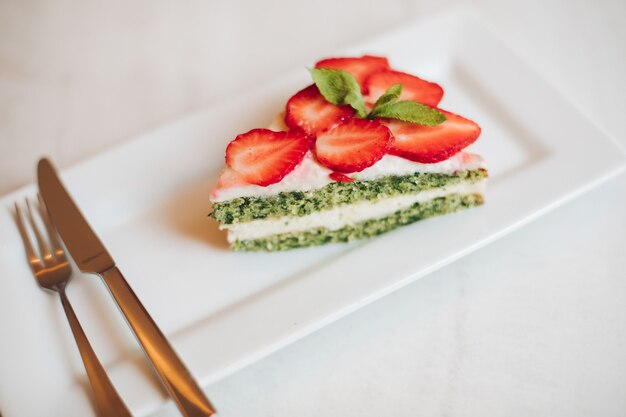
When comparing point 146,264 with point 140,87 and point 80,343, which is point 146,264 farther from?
point 140,87

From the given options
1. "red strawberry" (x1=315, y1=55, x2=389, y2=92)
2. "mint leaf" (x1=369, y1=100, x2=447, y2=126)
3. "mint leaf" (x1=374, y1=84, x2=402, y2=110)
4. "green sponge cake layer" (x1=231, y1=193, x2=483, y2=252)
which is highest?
"red strawberry" (x1=315, y1=55, x2=389, y2=92)

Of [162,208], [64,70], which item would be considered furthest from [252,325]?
[64,70]

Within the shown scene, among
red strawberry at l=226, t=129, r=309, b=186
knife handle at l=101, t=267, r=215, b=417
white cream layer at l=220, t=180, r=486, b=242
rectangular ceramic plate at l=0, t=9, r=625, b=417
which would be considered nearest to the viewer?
knife handle at l=101, t=267, r=215, b=417

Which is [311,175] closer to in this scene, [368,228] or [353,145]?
[353,145]

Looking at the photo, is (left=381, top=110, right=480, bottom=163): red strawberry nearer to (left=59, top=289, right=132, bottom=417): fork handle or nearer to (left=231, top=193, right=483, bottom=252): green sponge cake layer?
(left=231, top=193, right=483, bottom=252): green sponge cake layer

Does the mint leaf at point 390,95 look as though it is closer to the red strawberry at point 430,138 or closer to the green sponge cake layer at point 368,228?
the red strawberry at point 430,138

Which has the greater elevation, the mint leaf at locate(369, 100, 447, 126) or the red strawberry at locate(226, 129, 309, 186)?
the red strawberry at locate(226, 129, 309, 186)

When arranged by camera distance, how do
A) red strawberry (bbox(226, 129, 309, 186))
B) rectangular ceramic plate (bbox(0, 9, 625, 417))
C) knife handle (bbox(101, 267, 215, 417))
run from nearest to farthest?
knife handle (bbox(101, 267, 215, 417)), rectangular ceramic plate (bbox(0, 9, 625, 417)), red strawberry (bbox(226, 129, 309, 186))

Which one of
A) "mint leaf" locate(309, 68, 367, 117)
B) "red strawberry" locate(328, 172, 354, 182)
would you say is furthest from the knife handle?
"mint leaf" locate(309, 68, 367, 117)

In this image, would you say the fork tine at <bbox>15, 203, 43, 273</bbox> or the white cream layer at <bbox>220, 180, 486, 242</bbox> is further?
the white cream layer at <bbox>220, 180, 486, 242</bbox>
